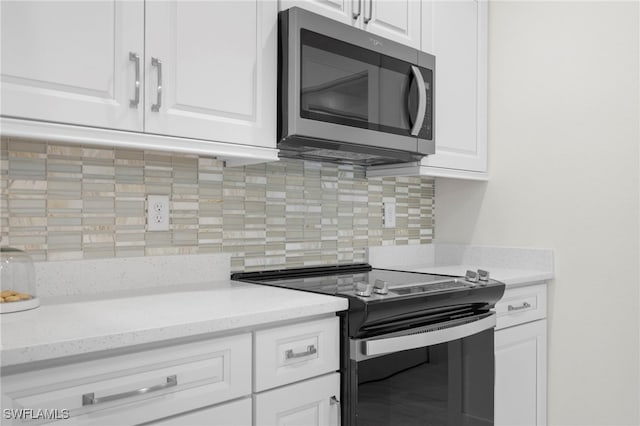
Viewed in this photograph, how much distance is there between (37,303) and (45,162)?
41 cm

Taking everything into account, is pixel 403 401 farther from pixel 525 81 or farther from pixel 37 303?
pixel 525 81

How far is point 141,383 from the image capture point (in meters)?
1.07

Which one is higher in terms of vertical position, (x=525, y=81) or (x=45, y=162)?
(x=525, y=81)

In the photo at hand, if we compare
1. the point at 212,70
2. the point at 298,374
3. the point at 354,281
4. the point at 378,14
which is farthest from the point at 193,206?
the point at 378,14

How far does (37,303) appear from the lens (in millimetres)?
1299

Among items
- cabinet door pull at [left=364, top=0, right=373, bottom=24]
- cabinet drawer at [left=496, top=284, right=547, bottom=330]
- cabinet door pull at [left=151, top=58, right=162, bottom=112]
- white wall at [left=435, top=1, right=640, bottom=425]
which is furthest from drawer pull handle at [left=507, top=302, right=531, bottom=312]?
cabinet door pull at [left=151, top=58, right=162, bottom=112]

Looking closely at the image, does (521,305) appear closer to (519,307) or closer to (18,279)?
(519,307)

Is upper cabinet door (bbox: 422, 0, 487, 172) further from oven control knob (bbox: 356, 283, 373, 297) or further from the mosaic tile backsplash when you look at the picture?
oven control knob (bbox: 356, 283, 373, 297)

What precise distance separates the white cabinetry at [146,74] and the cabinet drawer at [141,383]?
1.78 feet

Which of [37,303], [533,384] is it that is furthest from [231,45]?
[533,384]

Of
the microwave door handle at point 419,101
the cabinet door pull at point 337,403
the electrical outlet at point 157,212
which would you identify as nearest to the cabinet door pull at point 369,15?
the microwave door handle at point 419,101

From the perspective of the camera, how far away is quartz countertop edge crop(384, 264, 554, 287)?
2.03 meters

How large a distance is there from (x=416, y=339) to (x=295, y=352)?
1.36ft

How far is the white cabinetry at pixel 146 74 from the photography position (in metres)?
1.19
